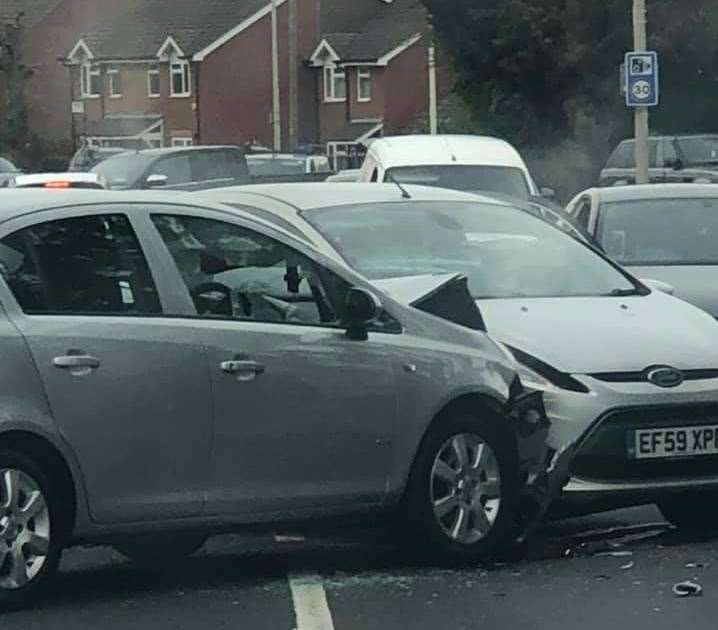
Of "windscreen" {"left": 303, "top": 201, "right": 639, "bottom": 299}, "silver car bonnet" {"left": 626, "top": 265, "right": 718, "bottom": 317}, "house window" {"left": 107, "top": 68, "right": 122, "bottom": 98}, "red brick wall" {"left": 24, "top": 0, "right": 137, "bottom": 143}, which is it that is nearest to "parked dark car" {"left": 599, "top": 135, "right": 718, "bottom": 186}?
"silver car bonnet" {"left": 626, "top": 265, "right": 718, "bottom": 317}

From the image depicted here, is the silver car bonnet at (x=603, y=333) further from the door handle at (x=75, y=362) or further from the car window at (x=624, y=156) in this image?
the car window at (x=624, y=156)

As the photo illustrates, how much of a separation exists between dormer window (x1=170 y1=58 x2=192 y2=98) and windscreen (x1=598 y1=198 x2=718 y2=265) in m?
67.1

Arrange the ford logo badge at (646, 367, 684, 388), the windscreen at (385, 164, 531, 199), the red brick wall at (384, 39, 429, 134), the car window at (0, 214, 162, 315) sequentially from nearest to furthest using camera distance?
the car window at (0, 214, 162, 315) → the ford logo badge at (646, 367, 684, 388) → the windscreen at (385, 164, 531, 199) → the red brick wall at (384, 39, 429, 134)

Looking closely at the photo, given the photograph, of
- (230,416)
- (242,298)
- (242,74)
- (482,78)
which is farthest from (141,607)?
(242,74)

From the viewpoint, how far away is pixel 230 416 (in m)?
8.22

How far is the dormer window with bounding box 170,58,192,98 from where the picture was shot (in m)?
81.8

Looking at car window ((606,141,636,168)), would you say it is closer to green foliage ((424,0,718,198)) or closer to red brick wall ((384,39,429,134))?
green foliage ((424,0,718,198))

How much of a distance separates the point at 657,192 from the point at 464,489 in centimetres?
719

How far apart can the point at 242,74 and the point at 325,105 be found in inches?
160

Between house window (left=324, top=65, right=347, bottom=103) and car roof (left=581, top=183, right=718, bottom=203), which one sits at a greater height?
house window (left=324, top=65, right=347, bottom=103)

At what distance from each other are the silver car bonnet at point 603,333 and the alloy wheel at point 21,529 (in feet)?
8.51

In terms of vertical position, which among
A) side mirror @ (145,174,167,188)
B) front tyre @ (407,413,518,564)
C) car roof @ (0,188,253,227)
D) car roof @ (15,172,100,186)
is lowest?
front tyre @ (407,413,518,564)

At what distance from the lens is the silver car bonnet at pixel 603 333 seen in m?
→ 9.34

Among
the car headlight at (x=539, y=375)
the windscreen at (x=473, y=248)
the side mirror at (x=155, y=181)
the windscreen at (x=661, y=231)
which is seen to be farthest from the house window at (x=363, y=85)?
the car headlight at (x=539, y=375)
